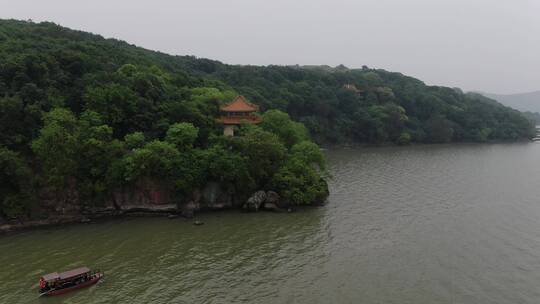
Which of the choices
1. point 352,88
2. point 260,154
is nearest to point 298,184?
point 260,154

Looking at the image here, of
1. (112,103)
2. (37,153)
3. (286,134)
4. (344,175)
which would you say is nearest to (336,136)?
(344,175)

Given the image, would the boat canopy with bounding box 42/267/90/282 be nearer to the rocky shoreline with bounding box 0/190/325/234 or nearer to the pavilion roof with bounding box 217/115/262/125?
the rocky shoreline with bounding box 0/190/325/234

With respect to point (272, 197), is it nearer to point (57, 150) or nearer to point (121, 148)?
point (121, 148)

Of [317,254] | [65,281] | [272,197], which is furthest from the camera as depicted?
[272,197]

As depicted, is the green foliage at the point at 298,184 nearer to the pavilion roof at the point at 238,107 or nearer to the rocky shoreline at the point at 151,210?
the rocky shoreline at the point at 151,210

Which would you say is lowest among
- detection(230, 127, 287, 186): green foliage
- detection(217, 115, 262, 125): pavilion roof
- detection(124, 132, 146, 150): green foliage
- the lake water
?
the lake water

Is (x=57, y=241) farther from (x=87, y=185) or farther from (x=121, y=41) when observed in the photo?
(x=121, y=41)

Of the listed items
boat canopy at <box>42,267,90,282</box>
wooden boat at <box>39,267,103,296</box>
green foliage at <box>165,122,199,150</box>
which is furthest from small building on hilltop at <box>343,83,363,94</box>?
boat canopy at <box>42,267,90,282</box>
